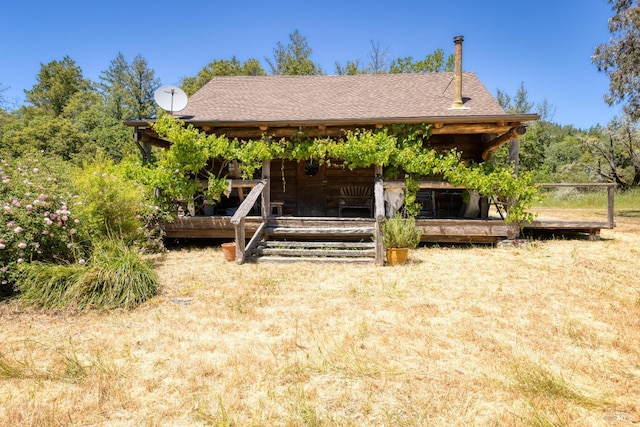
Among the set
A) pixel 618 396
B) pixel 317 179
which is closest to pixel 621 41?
pixel 317 179

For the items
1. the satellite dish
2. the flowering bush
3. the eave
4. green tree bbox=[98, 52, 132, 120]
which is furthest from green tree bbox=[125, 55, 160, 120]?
the flowering bush

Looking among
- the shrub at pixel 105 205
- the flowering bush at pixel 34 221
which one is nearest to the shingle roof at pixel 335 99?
the shrub at pixel 105 205

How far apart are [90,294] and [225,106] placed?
287 inches

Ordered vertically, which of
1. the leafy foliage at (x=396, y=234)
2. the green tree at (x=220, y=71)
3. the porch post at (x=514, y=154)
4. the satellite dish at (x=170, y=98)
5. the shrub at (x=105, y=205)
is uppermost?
the green tree at (x=220, y=71)

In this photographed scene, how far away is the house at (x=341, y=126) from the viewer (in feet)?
27.0

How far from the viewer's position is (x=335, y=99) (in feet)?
35.9

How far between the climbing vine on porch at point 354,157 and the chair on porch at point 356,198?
2.44 metres

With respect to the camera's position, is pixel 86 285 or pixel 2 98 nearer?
pixel 86 285

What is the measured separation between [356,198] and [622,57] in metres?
13.2

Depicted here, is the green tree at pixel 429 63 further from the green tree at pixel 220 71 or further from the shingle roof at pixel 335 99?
the shingle roof at pixel 335 99

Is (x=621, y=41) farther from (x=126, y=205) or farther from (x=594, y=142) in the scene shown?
(x=126, y=205)

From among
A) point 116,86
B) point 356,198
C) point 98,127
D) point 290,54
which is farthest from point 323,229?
point 116,86

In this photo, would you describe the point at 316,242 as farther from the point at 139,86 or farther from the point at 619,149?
the point at 139,86

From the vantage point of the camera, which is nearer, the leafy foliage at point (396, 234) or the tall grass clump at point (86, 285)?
the tall grass clump at point (86, 285)
